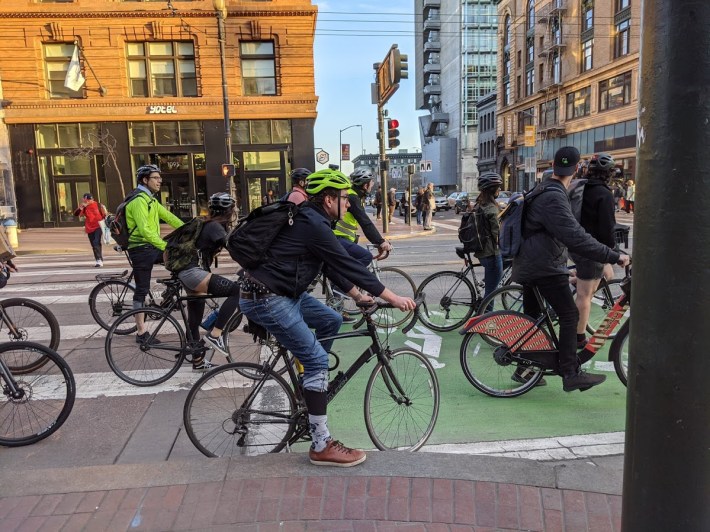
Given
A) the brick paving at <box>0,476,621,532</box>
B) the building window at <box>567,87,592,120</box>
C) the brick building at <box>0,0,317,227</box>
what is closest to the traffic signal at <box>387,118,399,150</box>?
the brick building at <box>0,0,317,227</box>

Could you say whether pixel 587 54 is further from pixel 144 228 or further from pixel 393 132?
pixel 144 228

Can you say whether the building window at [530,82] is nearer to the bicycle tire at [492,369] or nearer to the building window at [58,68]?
the building window at [58,68]

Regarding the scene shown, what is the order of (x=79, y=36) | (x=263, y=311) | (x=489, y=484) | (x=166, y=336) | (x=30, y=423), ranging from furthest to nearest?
(x=79, y=36) < (x=166, y=336) < (x=30, y=423) < (x=263, y=311) < (x=489, y=484)

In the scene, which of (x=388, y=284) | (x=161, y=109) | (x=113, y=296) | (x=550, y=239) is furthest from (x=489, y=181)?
(x=161, y=109)

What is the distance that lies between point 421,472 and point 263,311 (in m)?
1.29

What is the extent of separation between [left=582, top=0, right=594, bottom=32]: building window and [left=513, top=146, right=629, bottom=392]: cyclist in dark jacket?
1930 inches

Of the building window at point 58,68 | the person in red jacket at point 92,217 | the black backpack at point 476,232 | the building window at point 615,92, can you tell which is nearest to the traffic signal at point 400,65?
the person in red jacket at point 92,217

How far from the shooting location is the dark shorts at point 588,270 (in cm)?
523

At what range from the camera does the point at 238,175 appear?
2719cm

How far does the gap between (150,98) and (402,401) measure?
26.9 meters

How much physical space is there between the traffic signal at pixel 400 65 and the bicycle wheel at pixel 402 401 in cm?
1505

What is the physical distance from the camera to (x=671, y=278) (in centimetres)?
175

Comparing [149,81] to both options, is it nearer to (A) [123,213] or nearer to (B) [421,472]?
(A) [123,213]

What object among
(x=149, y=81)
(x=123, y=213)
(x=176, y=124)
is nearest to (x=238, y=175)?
(x=176, y=124)
